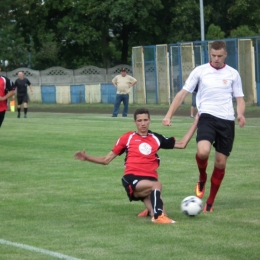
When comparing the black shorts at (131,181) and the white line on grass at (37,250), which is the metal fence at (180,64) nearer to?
the black shorts at (131,181)

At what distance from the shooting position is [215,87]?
9.82 meters

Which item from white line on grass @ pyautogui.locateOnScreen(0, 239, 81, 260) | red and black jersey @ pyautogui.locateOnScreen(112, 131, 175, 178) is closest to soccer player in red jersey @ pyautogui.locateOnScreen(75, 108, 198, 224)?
red and black jersey @ pyautogui.locateOnScreen(112, 131, 175, 178)

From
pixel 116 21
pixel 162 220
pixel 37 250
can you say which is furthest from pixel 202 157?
pixel 116 21

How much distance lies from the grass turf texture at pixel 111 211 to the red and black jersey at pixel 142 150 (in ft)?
1.76

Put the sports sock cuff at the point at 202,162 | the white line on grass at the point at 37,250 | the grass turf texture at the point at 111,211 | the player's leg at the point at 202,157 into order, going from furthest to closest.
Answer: the sports sock cuff at the point at 202,162, the player's leg at the point at 202,157, the grass turf texture at the point at 111,211, the white line on grass at the point at 37,250

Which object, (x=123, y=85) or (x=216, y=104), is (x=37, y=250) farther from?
(x=123, y=85)

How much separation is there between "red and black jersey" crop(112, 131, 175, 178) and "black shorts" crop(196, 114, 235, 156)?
0.55 metres

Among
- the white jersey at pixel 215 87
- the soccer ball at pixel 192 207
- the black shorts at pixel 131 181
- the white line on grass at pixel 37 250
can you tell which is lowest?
the white line on grass at pixel 37 250

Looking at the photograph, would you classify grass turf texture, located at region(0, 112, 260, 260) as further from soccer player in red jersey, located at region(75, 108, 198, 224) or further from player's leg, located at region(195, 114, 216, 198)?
player's leg, located at region(195, 114, 216, 198)

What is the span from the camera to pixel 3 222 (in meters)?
9.23

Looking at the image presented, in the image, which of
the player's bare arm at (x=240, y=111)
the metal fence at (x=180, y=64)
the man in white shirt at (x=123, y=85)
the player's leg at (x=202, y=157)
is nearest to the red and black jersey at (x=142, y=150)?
the player's leg at (x=202, y=157)

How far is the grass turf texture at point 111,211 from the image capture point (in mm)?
7543

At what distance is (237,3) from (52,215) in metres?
44.6

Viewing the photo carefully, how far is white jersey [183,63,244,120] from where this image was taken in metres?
9.83
